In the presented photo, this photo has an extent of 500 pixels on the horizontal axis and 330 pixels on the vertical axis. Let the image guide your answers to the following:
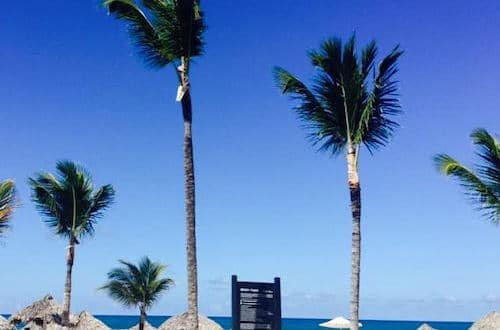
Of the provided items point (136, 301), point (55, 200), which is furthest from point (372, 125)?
point (136, 301)

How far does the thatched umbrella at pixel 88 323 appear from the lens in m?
36.0

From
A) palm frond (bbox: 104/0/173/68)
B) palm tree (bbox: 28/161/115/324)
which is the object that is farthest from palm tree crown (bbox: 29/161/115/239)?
palm frond (bbox: 104/0/173/68)

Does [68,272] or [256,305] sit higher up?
[68,272]

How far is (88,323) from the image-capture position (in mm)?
36438

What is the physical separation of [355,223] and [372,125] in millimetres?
2372

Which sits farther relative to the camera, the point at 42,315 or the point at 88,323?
the point at 88,323

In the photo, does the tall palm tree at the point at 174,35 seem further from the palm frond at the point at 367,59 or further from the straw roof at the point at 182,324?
the straw roof at the point at 182,324

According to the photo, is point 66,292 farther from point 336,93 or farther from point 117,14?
point 336,93

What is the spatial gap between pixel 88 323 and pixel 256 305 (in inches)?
979

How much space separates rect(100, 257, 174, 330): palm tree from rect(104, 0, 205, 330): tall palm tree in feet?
68.6

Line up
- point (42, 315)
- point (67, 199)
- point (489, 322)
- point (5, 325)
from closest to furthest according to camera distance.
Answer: point (67, 199)
point (42, 315)
point (5, 325)
point (489, 322)

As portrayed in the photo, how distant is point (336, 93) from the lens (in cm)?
1534

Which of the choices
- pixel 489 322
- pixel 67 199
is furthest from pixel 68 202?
pixel 489 322

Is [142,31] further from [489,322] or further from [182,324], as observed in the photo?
[489,322]
